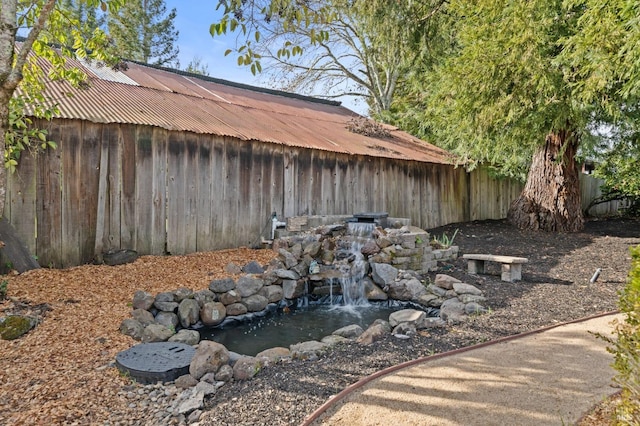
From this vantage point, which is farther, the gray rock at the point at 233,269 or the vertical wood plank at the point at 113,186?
the gray rock at the point at 233,269

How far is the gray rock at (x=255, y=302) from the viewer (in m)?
5.92

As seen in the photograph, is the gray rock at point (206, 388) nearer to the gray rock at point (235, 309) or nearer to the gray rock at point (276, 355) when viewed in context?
the gray rock at point (276, 355)

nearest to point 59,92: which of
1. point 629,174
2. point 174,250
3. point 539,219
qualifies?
point 174,250

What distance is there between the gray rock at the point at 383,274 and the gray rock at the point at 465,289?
1.04 meters

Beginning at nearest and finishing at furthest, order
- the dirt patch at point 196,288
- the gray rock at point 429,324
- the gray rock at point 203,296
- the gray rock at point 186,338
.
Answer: the dirt patch at point 196,288 → the gray rock at point 186,338 → the gray rock at point 429,324 → the gray rock at point 203,296

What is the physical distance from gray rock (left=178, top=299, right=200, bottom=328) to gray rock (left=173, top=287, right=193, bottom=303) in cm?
6

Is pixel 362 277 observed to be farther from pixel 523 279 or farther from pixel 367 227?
pixel 523 279

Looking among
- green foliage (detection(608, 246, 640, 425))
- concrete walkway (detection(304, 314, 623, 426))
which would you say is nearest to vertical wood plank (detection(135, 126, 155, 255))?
concrete walkway (detection(304, 314, 623, 426))

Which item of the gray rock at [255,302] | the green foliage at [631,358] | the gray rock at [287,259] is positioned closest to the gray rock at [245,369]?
the gray rock at [255,302]

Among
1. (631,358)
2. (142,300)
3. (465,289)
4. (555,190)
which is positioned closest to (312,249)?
(465,289)

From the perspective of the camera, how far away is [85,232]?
238 inches

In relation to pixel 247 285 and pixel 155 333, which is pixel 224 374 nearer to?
pixel 155 333

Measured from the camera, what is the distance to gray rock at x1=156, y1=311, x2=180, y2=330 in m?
4.89

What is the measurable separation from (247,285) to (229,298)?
361mm
